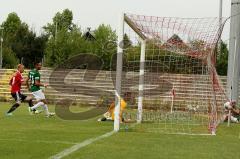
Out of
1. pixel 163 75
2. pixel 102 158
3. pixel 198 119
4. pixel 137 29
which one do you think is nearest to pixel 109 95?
pixel 163 75

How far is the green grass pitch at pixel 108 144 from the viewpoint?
9.78m

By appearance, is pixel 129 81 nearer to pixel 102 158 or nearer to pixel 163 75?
pixel 163 75

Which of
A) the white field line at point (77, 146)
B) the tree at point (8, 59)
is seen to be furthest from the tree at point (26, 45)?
the white field line at point (77, 146)

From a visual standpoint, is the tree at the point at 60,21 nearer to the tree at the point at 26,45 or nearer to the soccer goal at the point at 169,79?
the tree at the point at 26,45

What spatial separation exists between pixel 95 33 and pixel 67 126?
6069 cm

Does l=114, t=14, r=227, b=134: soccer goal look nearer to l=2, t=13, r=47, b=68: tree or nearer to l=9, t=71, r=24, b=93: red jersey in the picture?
l=9, t=71, r=24, b=93: red jersey

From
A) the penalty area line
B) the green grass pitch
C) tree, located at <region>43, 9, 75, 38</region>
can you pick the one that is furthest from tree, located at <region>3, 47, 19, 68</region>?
the penalty area line

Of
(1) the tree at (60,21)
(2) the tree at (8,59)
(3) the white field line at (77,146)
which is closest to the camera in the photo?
(3) the white field line at (77,146)

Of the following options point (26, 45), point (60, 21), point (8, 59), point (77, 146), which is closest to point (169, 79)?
point (77, 146)

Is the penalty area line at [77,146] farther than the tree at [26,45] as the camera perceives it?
No

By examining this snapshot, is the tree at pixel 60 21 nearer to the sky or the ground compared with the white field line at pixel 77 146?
nearer to the sky

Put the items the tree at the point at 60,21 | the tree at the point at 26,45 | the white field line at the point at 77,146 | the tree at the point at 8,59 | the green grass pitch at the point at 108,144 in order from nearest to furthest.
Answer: the white field line at the point at 77,146 < the green grass pitch at the point at 108,144 < the tree at the point at 8,59 < the tree at the point at 26,45 < the tree at the point at 60,21

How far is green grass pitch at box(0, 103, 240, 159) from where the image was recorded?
9781mm

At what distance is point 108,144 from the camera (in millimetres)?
11359
